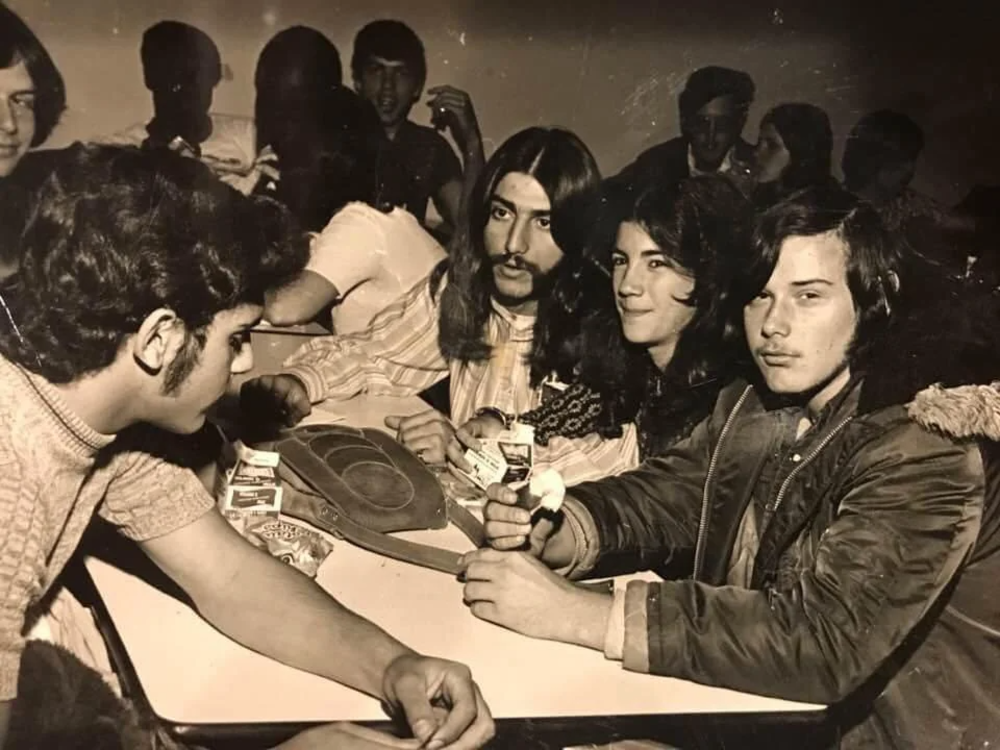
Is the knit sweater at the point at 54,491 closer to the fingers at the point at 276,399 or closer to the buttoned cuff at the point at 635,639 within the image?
the fingers at the point at 276,399

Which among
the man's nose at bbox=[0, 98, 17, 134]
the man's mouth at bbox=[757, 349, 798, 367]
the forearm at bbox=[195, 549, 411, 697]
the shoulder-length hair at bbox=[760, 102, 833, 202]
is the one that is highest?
the shoulder-length hair at bbox=[760, 102, 833, 202]

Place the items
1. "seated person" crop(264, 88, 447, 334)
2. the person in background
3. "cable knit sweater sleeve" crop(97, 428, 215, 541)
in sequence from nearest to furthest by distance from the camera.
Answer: "cable knit sweater sleeve" crop(97, 428, 215, 541) < the person in background < "seated person" crop(264, 88, 447, 334)

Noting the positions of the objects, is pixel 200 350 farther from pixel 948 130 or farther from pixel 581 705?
pixel 948 130

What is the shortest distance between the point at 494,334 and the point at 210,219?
56 centimetres

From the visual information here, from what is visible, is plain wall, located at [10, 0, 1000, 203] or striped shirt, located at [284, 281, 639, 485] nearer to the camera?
plain wall, located at [10, 0, 1000, 203]

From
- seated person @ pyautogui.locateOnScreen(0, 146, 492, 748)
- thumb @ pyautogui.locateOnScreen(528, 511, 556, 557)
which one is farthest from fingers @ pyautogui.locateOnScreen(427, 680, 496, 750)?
thumb @ pyautogui.locateOnScreen(528, 511, 556, 557)

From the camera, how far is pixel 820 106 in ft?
5.15

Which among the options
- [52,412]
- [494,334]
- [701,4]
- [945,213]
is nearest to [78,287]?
[52,412]

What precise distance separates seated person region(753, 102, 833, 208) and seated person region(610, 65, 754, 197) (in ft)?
0.09

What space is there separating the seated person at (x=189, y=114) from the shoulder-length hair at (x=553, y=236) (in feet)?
1.16

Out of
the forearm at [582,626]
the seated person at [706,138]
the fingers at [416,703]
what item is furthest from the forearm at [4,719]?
the seated person at [706,138]

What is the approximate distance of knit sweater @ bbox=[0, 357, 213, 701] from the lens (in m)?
1.32

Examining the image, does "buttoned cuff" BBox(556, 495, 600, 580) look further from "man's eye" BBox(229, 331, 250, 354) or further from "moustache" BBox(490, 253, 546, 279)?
"man's eye" BBox(229, 331, 250, 354)

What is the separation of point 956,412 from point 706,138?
0.53 meters
